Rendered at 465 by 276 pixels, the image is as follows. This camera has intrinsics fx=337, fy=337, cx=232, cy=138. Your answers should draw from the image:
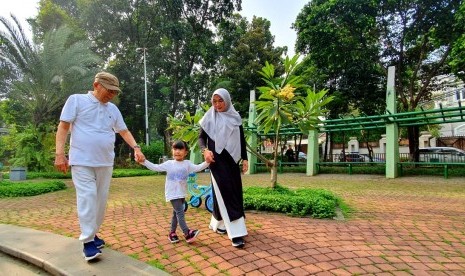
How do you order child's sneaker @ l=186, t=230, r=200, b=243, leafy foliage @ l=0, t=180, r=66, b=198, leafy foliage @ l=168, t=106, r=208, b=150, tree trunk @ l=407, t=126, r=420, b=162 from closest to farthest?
1. child's sneaker @ l=186, t=230, r=200, b=243
2. leafy foliage @ l=168, t=106, r=208, b=150
3. leafy foliage @ l=0, t=180, r=66, b=198
4. tree trunk @ l=407, t=126, r=420, b=162

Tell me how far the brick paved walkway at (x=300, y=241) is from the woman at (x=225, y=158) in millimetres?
273

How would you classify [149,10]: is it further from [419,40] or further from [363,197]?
[363,197]

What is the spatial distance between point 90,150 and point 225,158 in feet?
4.84

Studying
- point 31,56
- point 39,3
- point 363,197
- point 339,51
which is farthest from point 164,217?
point 39,3

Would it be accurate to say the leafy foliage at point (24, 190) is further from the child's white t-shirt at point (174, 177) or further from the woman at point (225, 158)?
the woman at point (225, 158)

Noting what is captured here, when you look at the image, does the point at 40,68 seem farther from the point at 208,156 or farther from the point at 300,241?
the point at 300,241

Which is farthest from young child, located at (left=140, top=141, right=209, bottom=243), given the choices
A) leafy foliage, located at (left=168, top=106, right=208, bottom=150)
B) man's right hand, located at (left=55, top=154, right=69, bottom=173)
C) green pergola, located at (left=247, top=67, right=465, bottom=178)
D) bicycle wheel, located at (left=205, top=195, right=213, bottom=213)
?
green pergola, located at (left=247, top=67, right=465, bottom=178)

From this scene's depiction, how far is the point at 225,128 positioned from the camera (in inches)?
158

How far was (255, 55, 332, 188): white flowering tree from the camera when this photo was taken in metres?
5.99

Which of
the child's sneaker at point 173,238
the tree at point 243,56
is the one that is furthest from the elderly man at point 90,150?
the tree at point 243,56

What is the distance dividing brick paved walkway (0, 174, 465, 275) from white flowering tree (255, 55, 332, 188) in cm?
169

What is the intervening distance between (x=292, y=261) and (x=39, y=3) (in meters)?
32.4

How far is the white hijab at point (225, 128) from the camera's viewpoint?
3992mm

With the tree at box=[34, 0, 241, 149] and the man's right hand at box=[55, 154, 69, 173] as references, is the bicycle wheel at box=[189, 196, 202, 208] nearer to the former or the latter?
the man's right hand at box=[55, 154, 69, 173]
